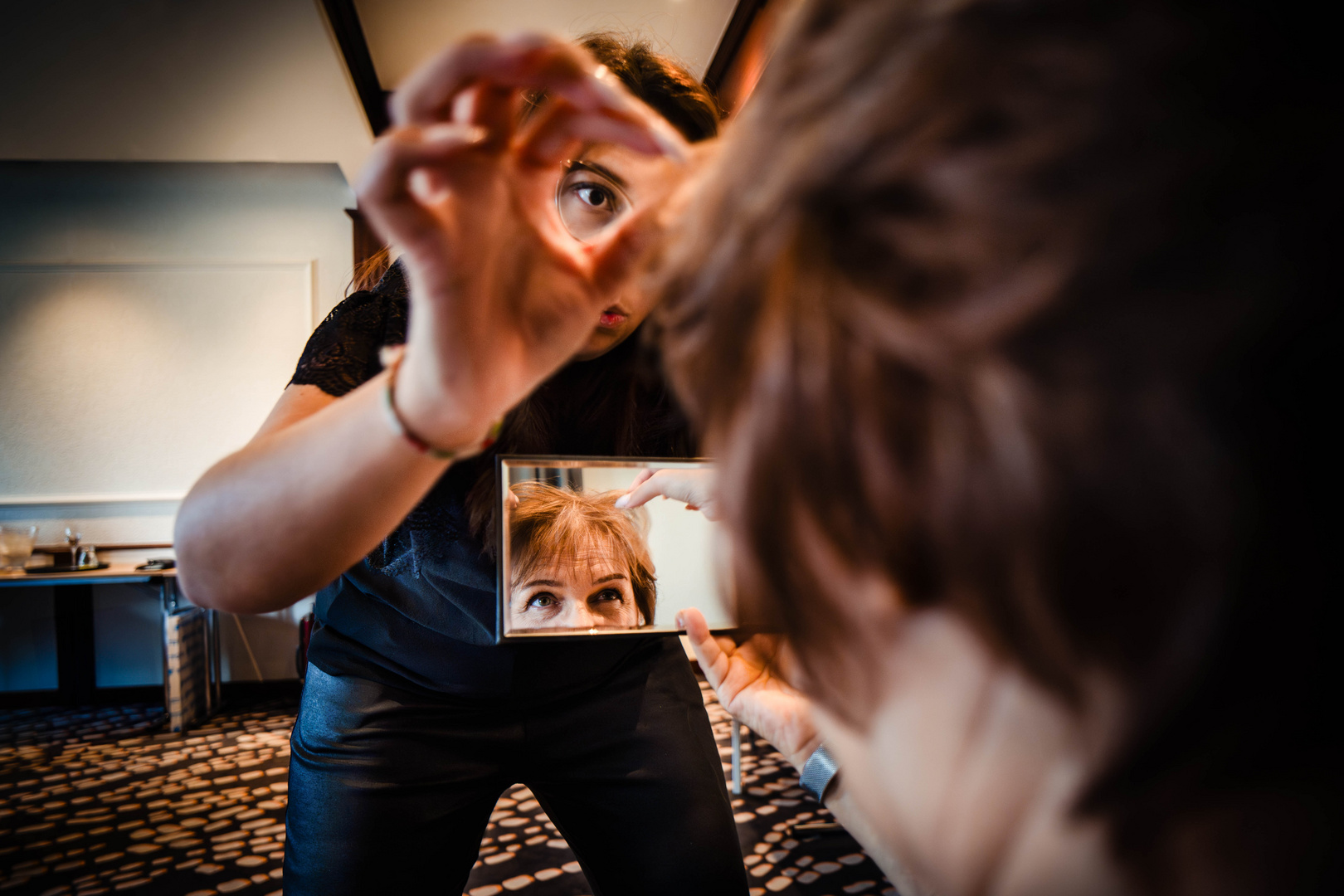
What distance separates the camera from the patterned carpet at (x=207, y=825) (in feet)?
6.48

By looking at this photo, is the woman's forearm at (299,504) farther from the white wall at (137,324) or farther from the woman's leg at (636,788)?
the white wall at (137,324)

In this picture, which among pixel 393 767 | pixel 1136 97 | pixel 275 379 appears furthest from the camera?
pixel 275 379

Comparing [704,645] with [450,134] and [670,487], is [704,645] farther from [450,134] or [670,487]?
[450,134]

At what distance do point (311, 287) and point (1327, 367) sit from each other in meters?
4.68

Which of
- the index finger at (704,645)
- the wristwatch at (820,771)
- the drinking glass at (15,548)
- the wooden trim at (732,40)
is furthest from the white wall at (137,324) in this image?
the wristwatch at (820,771)

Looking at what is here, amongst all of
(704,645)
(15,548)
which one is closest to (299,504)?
(704,645)

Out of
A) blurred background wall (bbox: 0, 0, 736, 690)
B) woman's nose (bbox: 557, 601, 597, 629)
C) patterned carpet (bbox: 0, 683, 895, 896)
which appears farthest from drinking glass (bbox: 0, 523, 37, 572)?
woman's nose (bbox: 557, 601, 597, 629)

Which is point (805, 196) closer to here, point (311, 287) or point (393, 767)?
point (393, 767)

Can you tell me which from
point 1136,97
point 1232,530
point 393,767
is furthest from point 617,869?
point 1136,97

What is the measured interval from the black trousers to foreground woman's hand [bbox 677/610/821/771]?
4.3 inches

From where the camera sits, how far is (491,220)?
1.31 feet

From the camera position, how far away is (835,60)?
32 cm

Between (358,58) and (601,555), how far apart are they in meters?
3.21

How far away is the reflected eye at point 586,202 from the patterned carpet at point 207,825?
1886 mm
